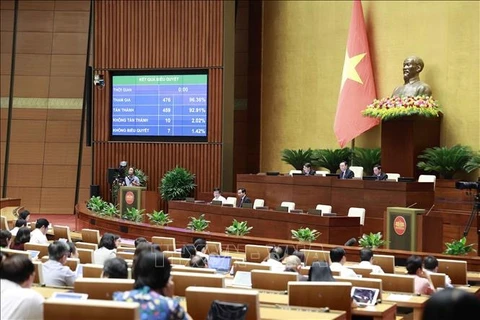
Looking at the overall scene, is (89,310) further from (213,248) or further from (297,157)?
(297,157)

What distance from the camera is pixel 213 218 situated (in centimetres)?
1330

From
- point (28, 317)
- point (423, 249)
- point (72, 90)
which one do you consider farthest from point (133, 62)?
point (28, 317)

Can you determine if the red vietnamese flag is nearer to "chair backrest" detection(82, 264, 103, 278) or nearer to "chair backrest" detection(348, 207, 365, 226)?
"chair backrest" detection(348, 207, 365, 226)

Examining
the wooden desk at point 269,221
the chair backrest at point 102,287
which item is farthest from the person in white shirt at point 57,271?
the wooden desk at point 269,221

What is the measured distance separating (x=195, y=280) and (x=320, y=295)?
76cm

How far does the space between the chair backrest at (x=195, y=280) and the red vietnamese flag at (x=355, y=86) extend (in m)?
10.9

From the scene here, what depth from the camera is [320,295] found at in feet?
15.7

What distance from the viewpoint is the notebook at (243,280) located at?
5.92 m

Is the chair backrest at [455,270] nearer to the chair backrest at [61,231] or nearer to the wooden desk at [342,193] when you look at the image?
the wooden desk at [342,193]

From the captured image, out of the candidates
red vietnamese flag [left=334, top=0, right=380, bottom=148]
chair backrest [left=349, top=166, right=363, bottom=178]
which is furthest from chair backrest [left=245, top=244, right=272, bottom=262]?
red vietnamese flag [left=334, top=0, right=380, bottom=148]

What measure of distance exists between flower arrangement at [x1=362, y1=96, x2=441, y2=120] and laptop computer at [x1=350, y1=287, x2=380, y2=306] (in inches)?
337

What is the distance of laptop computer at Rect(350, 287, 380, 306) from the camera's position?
17.5 ft

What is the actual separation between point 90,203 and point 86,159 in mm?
4079

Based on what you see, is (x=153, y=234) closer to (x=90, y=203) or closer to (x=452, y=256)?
(x=90, y=203)
